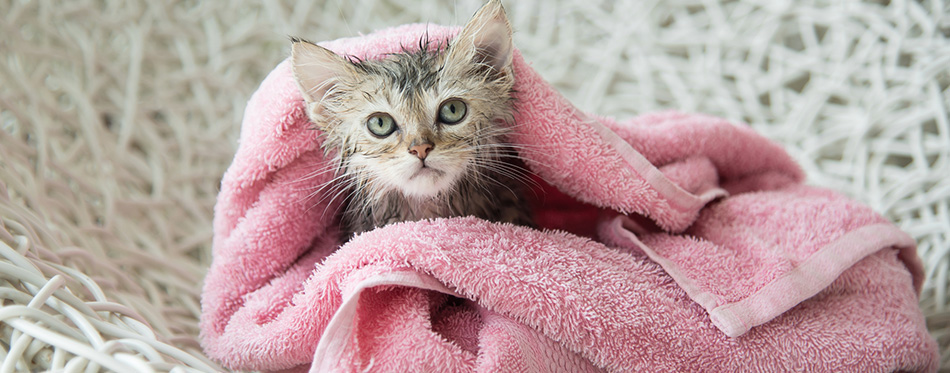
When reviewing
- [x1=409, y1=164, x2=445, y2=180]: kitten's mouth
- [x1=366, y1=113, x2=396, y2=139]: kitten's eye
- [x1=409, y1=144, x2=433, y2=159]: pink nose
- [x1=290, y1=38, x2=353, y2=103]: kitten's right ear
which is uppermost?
[x1=290, y1=38, x2=353, y2=103]: kitten's right ear

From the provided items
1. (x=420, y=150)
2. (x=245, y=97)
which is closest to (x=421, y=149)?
(x=420, y=150)

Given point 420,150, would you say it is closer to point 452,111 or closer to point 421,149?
point 421,149

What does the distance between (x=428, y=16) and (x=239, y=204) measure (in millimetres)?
960

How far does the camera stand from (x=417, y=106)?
917 millimetres

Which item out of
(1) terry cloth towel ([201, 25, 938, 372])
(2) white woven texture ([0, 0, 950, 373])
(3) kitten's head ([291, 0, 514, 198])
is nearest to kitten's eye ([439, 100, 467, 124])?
(3) kitten's head ([291, 0, 514, 198])

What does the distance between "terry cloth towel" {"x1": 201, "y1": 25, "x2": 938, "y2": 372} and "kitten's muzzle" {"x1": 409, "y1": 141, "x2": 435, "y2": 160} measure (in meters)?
0.11

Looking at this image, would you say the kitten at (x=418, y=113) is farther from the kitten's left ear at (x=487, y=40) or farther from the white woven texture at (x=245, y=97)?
the white woven texture at (x=245, y=97)

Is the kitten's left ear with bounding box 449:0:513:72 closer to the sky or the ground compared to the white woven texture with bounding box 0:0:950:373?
closer to the sky

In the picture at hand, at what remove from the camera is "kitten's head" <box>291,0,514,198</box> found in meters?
0.91

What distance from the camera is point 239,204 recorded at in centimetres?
108

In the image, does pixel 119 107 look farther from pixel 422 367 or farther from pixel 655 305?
pixel 655 305

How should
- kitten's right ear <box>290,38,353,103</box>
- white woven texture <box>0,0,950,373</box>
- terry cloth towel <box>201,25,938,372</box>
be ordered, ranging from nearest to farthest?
terry cloth towel <box>201,25,938,372</box> < kitten's right ear <box>290,38,353,103</box> < white woven texture <box>0,0,950,373</box>

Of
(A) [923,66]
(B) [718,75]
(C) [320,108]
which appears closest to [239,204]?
(C) [320,108]

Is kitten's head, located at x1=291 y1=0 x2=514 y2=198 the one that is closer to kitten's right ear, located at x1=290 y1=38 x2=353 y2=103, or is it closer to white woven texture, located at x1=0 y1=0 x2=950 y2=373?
kitten's right ear, located at x1=290 y1=38 x2=353 y2=103
